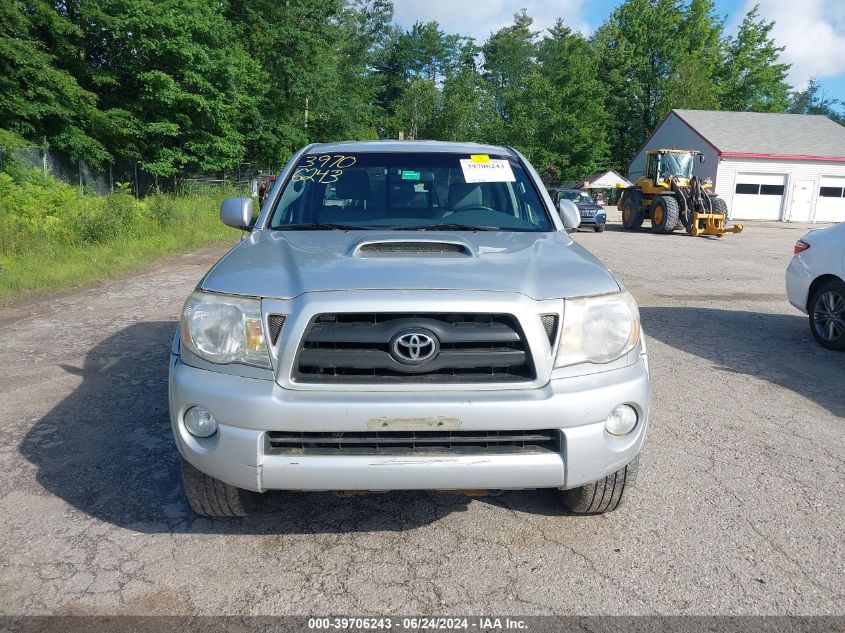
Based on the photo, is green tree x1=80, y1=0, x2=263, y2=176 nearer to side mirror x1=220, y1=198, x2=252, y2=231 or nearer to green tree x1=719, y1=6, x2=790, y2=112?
side mirror x1=220, y1=198, x2=252, y2=231

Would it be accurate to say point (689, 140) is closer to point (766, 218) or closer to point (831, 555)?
point (766, 218)

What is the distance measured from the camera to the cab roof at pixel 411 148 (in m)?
4.32

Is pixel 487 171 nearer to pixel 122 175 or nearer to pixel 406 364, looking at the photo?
pixel 406 364

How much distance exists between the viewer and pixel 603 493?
9.68ft

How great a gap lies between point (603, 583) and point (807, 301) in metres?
5.55

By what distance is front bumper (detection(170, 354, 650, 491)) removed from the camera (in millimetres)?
2410

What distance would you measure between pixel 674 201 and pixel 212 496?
73.3ft

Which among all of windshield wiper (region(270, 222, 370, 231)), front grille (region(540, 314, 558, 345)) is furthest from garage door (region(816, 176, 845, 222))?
front grille (region(540, 314, 558, 345))

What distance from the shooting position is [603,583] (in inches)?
103

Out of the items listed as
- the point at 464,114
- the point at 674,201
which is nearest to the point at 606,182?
the point at 464,114

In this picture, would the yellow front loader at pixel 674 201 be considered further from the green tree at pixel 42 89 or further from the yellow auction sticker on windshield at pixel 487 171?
the yellow auction sticker on windshield at pixel 487 171

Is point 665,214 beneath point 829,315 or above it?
above

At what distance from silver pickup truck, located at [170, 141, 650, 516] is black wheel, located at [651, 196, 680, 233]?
835 inches

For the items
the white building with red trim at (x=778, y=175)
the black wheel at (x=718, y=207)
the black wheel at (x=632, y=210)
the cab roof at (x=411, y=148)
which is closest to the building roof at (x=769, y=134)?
the white building with red trim at (x=778, y=175)
